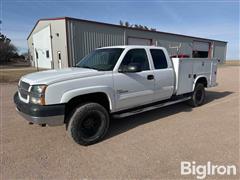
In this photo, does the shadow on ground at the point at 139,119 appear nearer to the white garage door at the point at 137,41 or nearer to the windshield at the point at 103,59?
the windshield at the point at 103,59

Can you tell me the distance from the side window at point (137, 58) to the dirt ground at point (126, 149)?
5.00ft

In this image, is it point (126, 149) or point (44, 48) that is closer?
point (126, 149)

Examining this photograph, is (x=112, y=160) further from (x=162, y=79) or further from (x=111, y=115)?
(x=162, y=79)

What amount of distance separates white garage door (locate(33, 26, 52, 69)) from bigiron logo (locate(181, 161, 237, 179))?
24.6 m

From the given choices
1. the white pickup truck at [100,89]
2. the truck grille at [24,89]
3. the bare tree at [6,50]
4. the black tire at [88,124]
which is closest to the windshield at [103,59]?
the white pickup truck at [100,89]

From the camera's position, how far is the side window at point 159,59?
5066 mm

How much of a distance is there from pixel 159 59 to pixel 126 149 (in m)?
2.67

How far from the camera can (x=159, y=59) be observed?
17.1 feet

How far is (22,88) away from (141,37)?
75.2 ft

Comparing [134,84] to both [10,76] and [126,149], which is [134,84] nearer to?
[126,149]

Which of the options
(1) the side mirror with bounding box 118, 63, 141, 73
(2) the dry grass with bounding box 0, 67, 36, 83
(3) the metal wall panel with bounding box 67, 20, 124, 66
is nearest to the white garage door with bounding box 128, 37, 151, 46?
(3) the metal wall panel with bounding box 67, 20, 124, 66

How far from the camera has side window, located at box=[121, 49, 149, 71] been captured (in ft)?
14.7

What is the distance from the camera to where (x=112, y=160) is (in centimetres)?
332

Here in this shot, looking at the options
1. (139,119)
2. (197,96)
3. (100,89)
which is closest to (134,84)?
(100,89)
